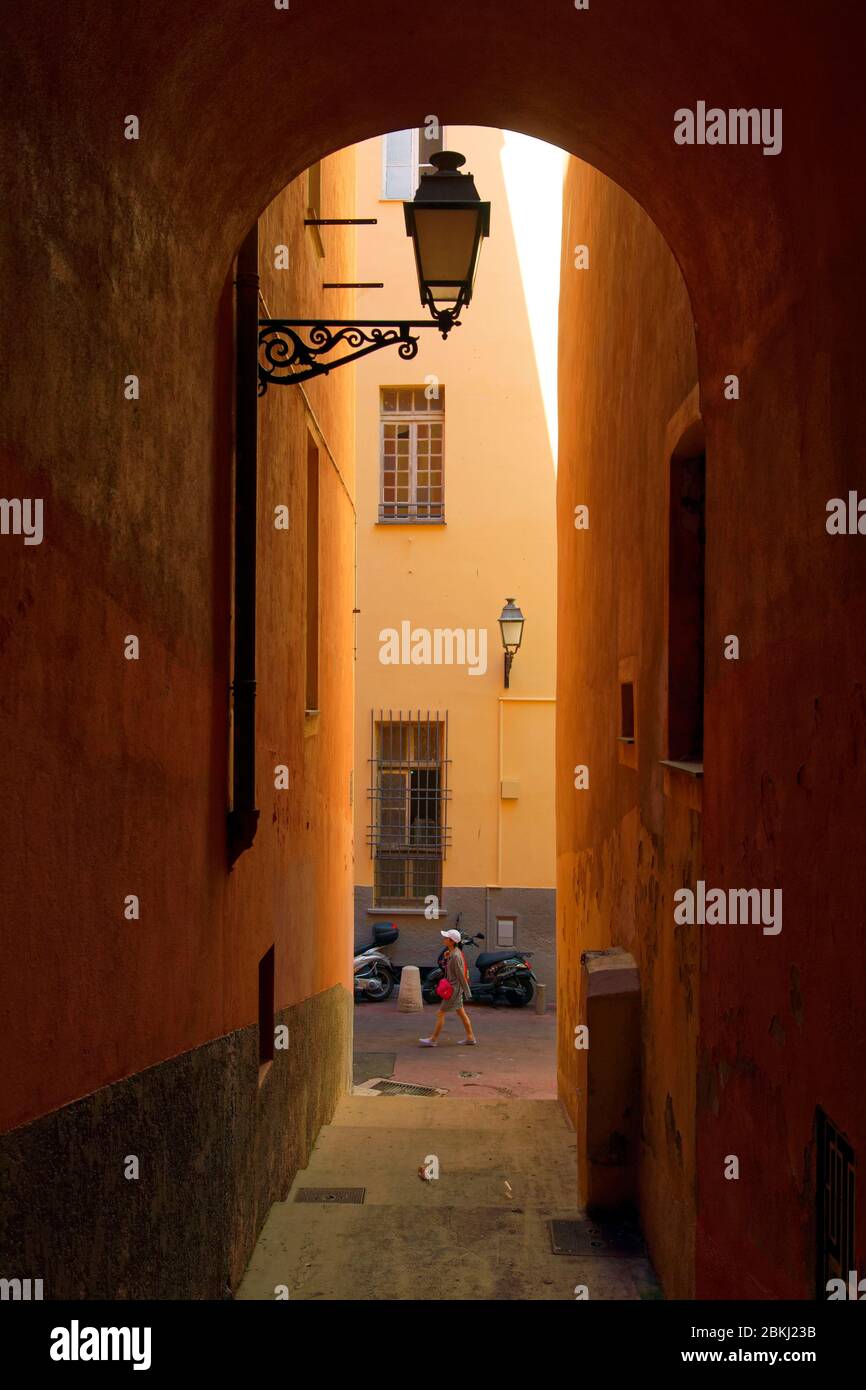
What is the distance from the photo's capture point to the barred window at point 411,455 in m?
19.9

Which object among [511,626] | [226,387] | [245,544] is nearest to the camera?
[226,387]

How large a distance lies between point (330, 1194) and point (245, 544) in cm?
408

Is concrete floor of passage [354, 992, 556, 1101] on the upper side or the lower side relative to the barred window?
lower

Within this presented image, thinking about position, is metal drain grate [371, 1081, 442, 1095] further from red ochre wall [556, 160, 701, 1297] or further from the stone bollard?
the stone bollard

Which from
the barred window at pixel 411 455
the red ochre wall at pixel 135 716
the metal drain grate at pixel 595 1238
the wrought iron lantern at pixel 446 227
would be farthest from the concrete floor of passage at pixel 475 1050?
the wrought iron lantern at pixel 446 227

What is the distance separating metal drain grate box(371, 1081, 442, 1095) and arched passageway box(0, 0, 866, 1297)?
7824 mm

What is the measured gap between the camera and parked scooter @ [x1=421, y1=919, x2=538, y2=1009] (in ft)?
57.7

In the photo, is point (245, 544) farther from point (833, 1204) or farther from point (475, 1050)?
point (475, 1050)

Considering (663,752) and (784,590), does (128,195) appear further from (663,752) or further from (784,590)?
(663,752)

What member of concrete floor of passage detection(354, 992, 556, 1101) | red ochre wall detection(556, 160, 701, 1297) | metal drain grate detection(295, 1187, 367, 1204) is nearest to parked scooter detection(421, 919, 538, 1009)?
concrete floor of passage detection(354, 992, 556, 1101)

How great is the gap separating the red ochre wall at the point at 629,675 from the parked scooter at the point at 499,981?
564 cm

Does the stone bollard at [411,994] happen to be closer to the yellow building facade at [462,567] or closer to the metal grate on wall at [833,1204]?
the yellow building facade at [462,567]

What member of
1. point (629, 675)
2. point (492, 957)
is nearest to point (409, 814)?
point (492, 957)

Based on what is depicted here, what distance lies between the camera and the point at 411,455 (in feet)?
65.4
